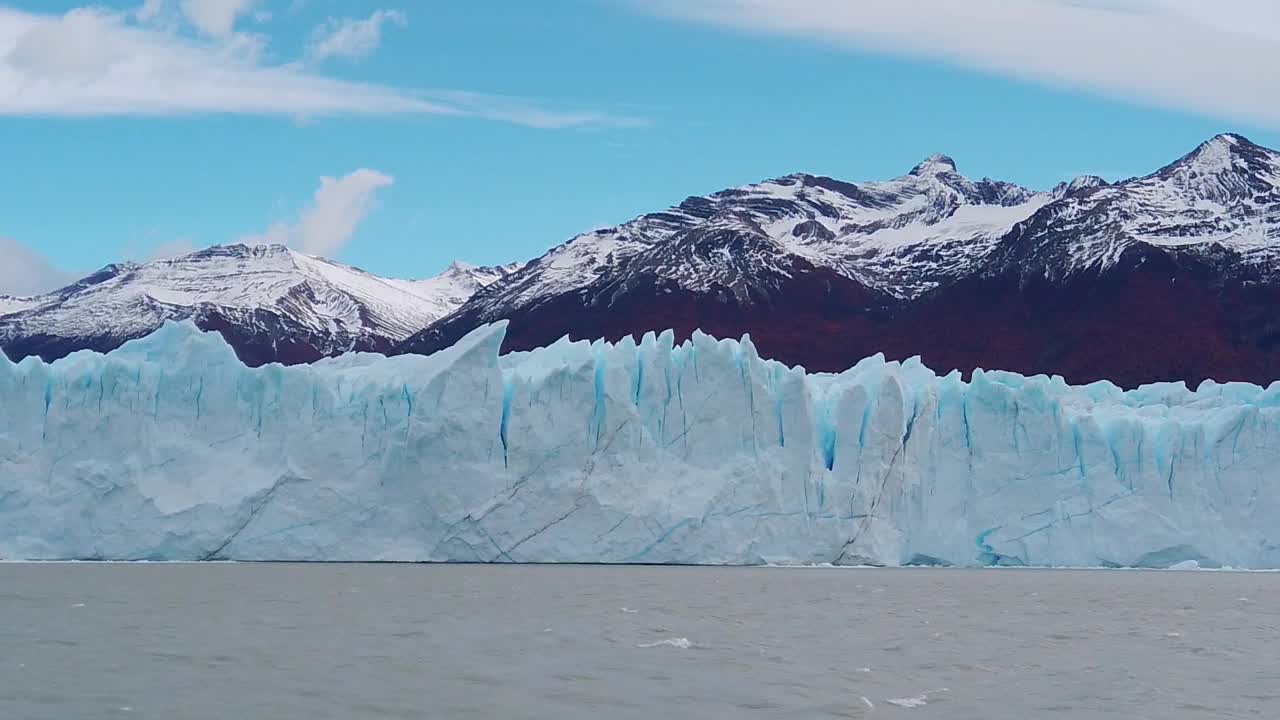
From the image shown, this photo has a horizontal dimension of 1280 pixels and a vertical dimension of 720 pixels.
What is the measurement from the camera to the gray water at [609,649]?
1133 centimetres

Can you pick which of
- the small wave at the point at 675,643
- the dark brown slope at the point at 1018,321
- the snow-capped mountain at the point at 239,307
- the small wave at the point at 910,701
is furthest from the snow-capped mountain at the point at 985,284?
the small wave at the point at 910,701

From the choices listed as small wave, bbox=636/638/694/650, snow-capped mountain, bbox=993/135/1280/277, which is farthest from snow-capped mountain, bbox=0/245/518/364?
small wave, bbox=636/638/694/650

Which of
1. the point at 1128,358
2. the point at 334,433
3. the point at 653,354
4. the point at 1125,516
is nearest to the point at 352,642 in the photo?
the point at 334,433

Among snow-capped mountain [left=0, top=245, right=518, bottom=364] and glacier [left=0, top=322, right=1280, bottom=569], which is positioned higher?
snow-capped mountain [left=0, top=245, right=518, bottom=364]

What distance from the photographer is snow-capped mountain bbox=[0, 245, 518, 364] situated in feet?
306

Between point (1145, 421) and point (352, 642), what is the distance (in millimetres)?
21720

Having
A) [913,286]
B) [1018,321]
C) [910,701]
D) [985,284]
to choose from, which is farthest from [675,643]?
[913,286]

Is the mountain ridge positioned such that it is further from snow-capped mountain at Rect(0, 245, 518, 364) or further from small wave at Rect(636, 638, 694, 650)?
small wave at Rect(636, 638, 694, 650)

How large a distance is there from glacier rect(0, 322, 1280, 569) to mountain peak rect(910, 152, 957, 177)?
7849cm

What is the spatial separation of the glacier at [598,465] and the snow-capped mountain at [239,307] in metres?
59.5

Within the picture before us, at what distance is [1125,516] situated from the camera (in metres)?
30.4

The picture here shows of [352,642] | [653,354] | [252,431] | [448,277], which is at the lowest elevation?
[352,642]

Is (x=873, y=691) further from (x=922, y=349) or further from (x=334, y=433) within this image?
(x=922, y=349)

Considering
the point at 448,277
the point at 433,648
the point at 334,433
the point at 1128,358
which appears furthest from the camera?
the point at 448,277
